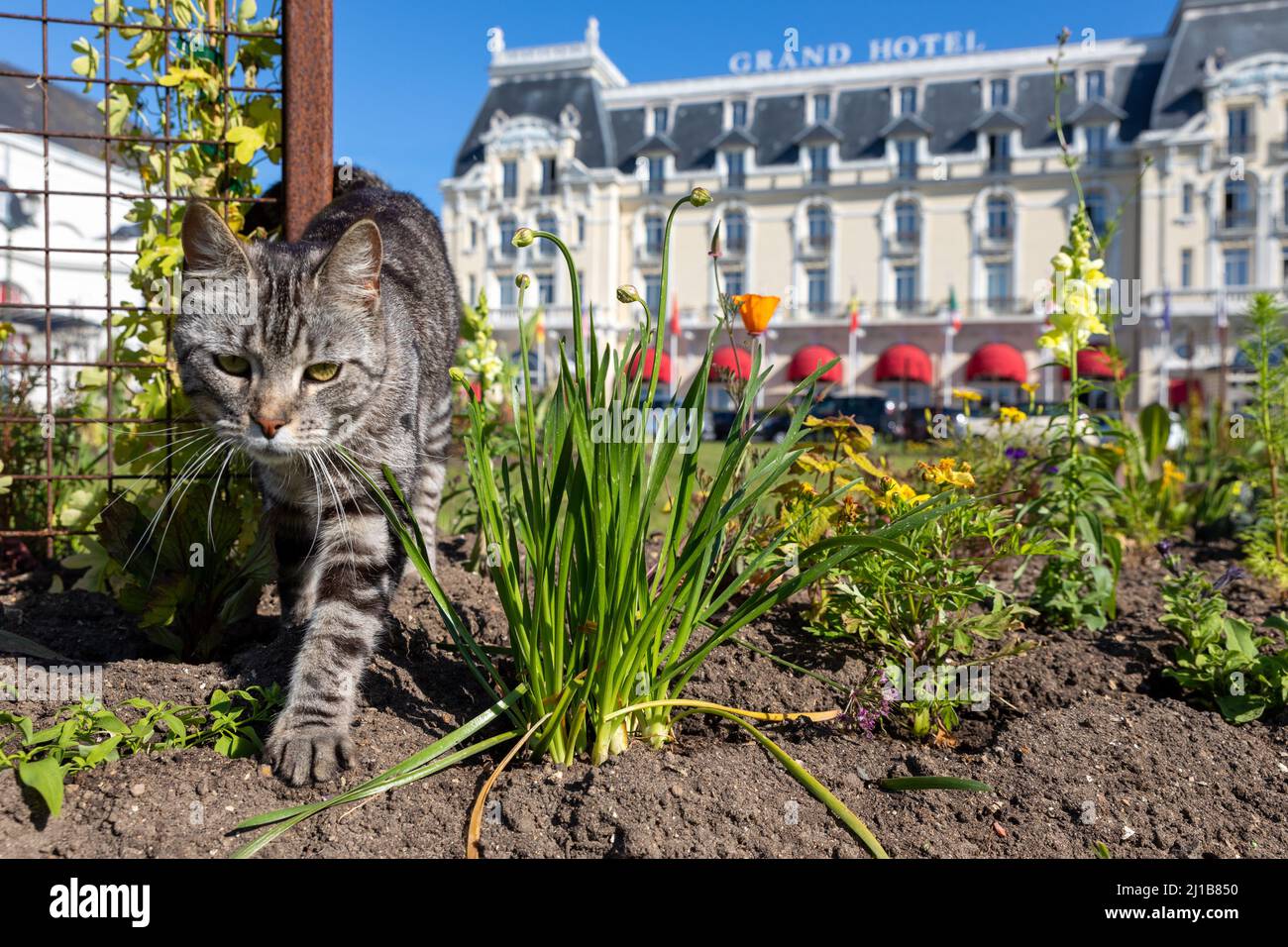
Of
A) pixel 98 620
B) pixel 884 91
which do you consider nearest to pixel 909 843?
pixel 98 620

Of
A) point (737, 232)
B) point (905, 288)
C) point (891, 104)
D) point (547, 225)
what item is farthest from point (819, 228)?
point (547, 225)

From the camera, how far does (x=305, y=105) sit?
297cm

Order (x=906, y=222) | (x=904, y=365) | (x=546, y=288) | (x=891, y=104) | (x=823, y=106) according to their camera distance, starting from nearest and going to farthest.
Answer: (x=904, y=365), (x=906, y=222), (x=891, y=104), (x=823, y=106), (x=546, y=288)

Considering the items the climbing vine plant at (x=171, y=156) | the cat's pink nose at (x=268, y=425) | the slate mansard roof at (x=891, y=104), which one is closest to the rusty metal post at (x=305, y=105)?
the climbing vine plant at (x=171, y=156)

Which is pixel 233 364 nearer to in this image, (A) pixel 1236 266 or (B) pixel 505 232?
(B) pixel 505 232

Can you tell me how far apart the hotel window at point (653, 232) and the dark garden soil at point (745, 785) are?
28155 millimetres

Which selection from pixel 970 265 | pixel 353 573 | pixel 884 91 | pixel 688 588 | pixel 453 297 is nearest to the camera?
pixel 688 588

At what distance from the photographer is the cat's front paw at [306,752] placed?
5.99 ft

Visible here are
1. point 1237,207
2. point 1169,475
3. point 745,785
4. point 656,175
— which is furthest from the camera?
point 656,175

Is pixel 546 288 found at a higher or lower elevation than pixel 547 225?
lower

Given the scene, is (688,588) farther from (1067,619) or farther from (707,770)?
(1067,619)

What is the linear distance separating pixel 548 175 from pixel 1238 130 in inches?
848

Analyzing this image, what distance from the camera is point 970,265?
92.0ft
